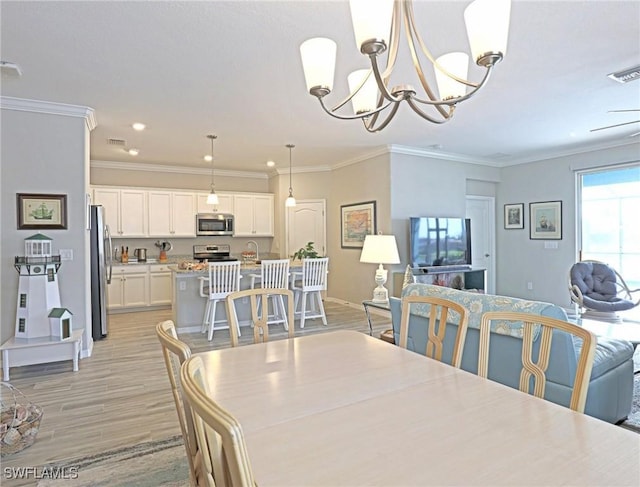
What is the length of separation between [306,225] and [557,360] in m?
5.73

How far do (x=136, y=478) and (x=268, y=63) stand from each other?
2.94 meters

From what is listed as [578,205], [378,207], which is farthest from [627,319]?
[378,207]

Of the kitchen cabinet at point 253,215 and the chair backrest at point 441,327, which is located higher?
the kitchen cabinet at point 253,215

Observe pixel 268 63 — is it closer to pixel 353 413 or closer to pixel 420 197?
pixel 353 413

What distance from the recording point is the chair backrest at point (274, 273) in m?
5.07

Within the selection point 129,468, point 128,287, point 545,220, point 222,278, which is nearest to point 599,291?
point 545,220

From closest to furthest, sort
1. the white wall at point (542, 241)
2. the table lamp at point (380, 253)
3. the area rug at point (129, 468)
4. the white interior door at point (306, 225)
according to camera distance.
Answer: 1. the area rug at point (129, 468)
2. the table lamp at point (380, 253)
3. the white wall at point (542, 241)
4. the white interior door at point (306, 225)

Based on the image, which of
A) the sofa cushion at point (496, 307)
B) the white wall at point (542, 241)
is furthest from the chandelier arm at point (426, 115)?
the white wall at point (542, 241)

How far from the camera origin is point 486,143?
5.81m

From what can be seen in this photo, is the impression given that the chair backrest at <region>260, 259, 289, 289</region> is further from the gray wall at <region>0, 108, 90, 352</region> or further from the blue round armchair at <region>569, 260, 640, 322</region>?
the blue round armchair at <region>569, 260, 640, 322</region>

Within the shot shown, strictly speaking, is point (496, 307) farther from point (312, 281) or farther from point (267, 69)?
point (312, 281)

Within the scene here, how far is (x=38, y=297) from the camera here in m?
3.65

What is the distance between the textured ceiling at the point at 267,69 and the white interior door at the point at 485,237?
195 cm

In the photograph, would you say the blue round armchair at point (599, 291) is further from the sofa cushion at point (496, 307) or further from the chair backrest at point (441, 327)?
the chair backrest at point (441, 327)
